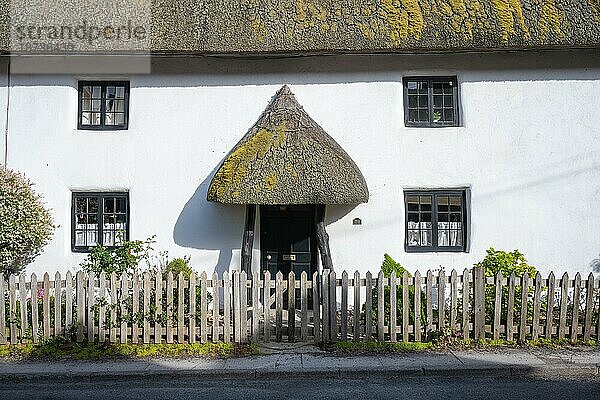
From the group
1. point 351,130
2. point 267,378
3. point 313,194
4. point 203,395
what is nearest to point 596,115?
point 351,130

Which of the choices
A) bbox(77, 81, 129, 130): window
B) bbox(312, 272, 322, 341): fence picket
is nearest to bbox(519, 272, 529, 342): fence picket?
bbox(312, 272, 322, 341): fence picket

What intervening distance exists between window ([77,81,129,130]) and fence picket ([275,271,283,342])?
5.39 m

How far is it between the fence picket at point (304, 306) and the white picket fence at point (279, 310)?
0.05ft

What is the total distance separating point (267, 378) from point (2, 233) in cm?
592

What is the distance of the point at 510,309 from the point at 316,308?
2.99m

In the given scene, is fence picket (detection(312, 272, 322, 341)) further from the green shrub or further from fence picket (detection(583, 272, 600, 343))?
fence picket (detection(583, 272, 600, 343))

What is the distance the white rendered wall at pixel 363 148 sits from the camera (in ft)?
40.7

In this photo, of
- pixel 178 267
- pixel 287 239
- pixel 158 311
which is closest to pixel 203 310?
pixel 158 311

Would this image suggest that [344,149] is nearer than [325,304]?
No

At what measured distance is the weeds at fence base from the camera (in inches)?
366

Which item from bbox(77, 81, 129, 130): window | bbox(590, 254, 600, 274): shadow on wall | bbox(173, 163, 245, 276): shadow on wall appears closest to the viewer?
bbox(590, 254, 600, 274): shadow on wall

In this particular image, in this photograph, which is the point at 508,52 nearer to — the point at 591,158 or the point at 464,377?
the point at 591,158

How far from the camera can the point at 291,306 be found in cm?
972

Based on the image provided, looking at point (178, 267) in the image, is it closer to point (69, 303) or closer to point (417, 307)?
point (69, 303)
